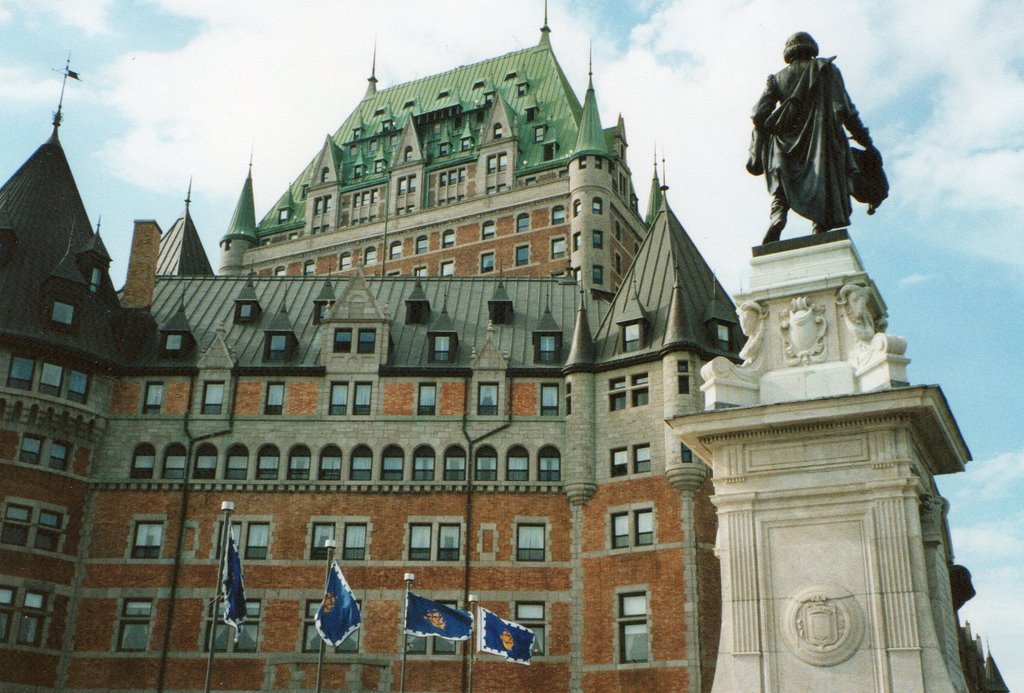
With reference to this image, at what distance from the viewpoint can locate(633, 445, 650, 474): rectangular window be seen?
4803 cm

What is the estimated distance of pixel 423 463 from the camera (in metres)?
50.4

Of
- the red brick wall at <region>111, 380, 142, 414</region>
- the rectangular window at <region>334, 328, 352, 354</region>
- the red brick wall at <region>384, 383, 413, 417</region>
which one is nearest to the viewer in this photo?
the red brick wall at <region>384, 383, 413, 417</region>

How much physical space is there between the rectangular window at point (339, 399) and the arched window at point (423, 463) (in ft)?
12.3

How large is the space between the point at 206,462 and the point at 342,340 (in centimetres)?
787

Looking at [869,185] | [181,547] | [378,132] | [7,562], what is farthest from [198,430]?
[378,132]

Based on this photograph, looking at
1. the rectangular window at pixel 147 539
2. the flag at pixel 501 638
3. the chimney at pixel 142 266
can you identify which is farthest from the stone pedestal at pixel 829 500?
the chimney at pixel 142 266

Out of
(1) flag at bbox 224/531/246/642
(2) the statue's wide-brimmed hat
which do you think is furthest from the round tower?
(2) the statue's wide-brimmed hat

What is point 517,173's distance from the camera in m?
95.0

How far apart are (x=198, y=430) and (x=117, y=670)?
1028 centimetres

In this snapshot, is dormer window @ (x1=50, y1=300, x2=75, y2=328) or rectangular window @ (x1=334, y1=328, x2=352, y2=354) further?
rectangular window @ (x1=334, y1=328, x2=352, y2=354)

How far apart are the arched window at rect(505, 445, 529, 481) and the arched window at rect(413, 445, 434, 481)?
10.5 feet

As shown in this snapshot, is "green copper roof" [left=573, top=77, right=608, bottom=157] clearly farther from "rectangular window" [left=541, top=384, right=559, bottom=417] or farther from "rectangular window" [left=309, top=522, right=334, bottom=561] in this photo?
"rectangular window" [left=309, top=522, right=334, bottom=561]

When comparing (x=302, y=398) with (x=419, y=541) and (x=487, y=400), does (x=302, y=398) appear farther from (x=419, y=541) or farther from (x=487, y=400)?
(x=419, y=541)

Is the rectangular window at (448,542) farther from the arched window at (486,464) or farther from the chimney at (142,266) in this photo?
the chimney at (142,266)
